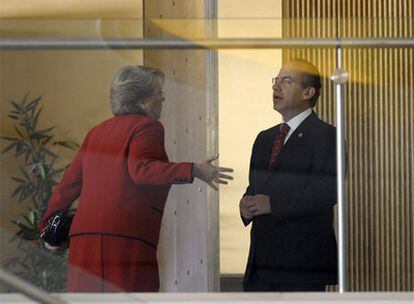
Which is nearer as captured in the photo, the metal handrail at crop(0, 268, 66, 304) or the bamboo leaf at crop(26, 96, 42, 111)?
the metal handrail at crop(0, 268, 66, 304)

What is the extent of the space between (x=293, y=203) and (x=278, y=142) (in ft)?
0.51

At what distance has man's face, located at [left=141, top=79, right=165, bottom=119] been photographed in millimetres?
3029

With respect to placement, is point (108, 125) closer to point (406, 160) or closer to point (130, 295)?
point (130, 295)

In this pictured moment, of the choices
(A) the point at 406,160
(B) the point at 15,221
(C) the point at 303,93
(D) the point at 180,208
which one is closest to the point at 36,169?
(B) the point at 15,221

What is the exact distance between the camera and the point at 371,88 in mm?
3025

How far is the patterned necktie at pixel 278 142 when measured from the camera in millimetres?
2951

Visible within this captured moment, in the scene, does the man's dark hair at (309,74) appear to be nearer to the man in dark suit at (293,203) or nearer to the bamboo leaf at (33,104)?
the man in dark suit at (293,203)

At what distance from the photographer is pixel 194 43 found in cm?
308

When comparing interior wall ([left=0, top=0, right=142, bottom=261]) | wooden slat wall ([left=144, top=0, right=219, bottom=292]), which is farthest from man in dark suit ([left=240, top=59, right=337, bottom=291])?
interior wall ([left=0, top=0, right=142, bottom=261])

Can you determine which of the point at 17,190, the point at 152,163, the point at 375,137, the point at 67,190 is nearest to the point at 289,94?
the point at 375,137

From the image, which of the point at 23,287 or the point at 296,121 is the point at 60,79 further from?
the point at 23,287

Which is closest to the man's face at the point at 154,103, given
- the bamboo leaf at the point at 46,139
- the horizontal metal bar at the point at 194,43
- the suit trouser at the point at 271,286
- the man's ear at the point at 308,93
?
the horizontal metal bar at the point at 194,43

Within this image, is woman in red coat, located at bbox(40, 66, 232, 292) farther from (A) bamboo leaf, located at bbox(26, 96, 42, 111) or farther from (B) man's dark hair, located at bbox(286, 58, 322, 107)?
(B) man's dark hair, located at bbox(286, 58, 322, 107)

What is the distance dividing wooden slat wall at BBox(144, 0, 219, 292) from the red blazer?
0.03 meters
